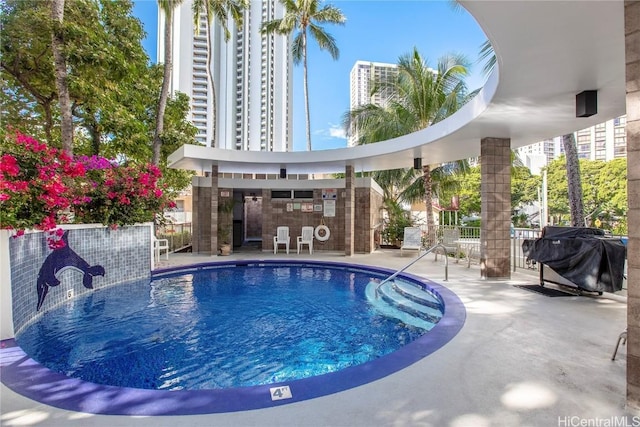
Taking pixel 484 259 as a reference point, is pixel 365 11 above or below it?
above

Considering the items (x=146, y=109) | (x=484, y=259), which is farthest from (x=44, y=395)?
(x=146, y=109)

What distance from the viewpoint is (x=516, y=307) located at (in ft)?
14.7

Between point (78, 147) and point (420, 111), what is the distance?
12.4 meters

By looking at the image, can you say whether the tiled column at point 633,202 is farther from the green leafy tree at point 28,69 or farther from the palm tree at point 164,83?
the palm tree at point 164,83

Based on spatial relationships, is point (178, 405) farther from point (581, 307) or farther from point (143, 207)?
point (143, 207)

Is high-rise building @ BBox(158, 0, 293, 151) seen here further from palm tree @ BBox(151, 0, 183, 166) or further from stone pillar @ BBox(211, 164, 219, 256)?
stone pillar @ BBox(211, 164, 219, 256)

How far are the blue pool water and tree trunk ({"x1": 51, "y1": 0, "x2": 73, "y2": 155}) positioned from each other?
13.1 ft

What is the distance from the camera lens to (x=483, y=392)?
2.26m

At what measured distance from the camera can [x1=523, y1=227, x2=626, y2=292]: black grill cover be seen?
4297mm

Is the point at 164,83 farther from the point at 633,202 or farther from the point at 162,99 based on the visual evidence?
the point at 633,202

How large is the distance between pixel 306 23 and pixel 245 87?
3333 centimetres

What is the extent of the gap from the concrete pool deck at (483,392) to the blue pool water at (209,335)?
0.92 meters

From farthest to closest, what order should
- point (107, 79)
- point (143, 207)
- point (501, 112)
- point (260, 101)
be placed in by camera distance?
point (260, 101), point (107, 79), point (143, 207), point (501, 112)

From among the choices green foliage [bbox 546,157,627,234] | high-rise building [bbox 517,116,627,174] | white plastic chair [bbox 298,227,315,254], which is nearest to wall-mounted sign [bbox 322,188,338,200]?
white plastic chair [bbox 298,227,315,254]
